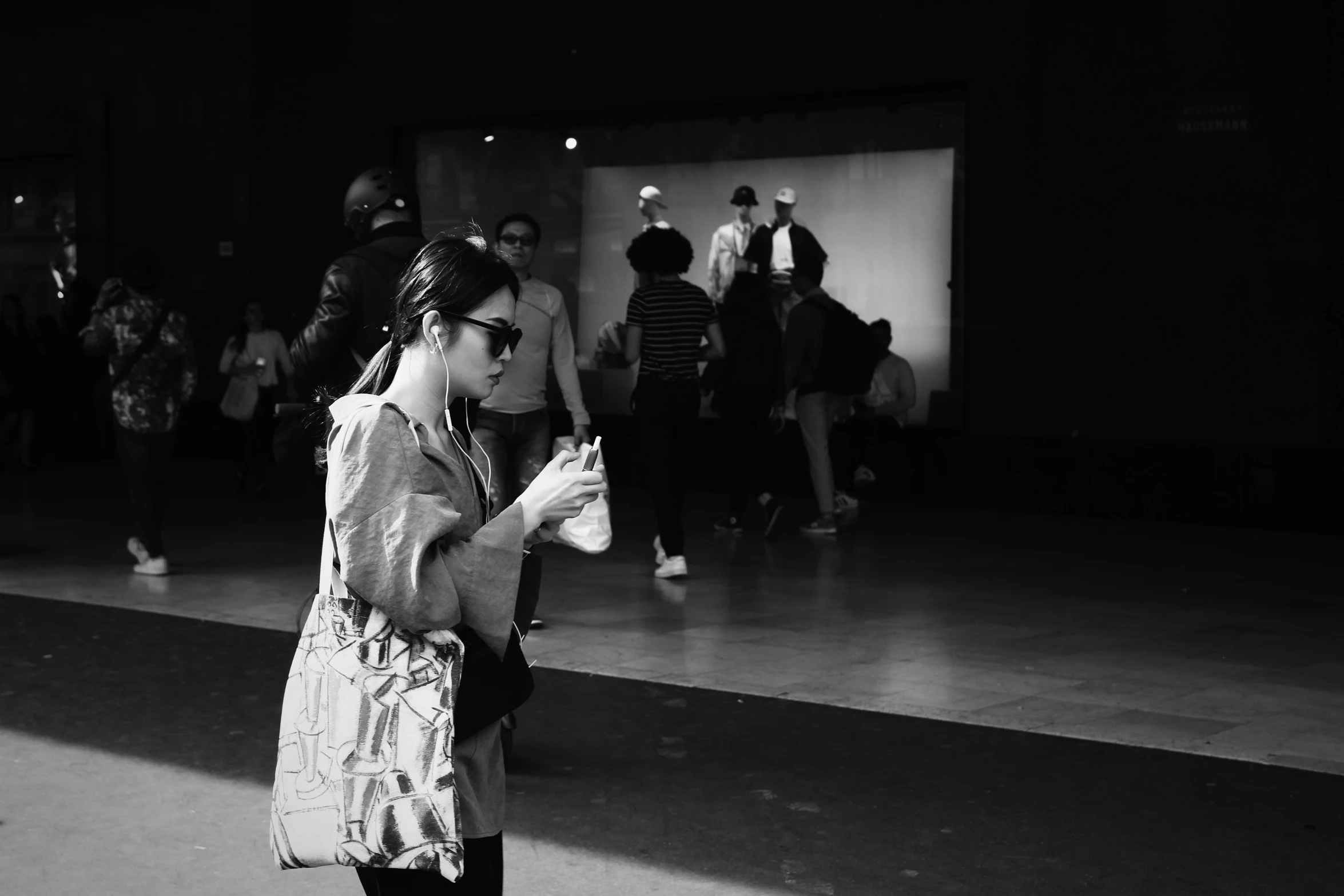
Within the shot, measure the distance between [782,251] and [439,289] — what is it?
12904 mm

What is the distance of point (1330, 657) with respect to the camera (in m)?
7.80

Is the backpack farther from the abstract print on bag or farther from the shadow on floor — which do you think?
the abstract print on bag

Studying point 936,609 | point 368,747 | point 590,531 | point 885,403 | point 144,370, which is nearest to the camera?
point 368,747

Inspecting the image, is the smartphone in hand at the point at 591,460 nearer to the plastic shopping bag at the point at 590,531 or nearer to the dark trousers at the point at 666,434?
the plastic shopping bag at the point at 590,531

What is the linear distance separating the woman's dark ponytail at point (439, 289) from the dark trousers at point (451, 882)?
0.78 metres

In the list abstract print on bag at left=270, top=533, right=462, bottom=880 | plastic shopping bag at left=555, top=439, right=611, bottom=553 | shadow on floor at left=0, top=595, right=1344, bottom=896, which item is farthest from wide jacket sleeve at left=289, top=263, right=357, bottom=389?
abstract print on bag at left=270, top=533, right=462, bottom=880

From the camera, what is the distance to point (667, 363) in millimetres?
9914

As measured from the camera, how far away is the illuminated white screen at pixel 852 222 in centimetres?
1473

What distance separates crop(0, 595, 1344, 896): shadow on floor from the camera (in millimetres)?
4688

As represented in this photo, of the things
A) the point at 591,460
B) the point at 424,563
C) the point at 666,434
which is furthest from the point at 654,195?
the point at 424,563

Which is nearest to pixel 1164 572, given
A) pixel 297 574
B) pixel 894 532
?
pixel 894 532

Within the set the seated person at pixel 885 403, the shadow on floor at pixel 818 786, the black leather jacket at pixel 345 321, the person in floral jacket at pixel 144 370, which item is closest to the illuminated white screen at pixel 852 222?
the seated person at pixel 885 403

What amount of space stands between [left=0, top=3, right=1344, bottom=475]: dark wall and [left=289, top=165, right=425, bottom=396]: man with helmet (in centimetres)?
844

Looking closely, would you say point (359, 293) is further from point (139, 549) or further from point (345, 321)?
point (139, 549)
